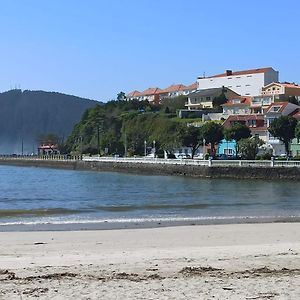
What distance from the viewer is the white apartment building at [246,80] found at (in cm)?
12525

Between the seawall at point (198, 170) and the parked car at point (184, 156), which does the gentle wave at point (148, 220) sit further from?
the parked car at point (184, 156)

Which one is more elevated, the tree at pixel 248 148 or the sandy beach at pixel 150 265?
the tree at pixel 248 148

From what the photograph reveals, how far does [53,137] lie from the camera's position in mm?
165125

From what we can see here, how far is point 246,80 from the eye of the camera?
129 metres

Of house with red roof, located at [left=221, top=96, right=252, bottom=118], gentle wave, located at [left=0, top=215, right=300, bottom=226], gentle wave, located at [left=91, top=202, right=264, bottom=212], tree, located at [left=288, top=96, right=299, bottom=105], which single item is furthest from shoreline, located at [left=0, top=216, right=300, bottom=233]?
house with red roof, located at [left=221, top=96, right=252, bottom=118]

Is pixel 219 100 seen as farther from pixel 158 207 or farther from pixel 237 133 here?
pixel 158 207

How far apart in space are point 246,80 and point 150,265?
121m

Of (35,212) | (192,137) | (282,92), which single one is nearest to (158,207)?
(35,212)

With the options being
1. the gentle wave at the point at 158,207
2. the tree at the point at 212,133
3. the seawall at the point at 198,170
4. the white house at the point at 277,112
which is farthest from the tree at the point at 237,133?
the gentle wave at the point at 158,207

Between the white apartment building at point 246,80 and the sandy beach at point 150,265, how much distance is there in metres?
109

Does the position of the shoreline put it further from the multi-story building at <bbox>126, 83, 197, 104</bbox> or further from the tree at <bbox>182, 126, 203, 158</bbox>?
the multi-story building at <bbox>126, 83, 197, 104</bbox>

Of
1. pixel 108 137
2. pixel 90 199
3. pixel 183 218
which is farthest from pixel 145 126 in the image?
pixel 183 218

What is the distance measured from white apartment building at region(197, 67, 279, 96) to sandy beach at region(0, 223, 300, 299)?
10887 cm

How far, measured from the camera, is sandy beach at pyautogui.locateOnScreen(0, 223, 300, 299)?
859 centimetres
